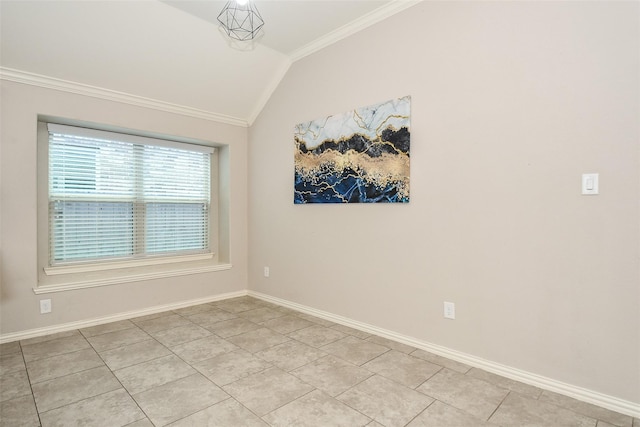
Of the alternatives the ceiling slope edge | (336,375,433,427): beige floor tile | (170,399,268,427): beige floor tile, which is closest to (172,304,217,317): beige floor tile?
(170,399,268,427): beige floor tile

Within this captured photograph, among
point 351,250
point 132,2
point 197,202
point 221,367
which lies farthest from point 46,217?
point 351,250

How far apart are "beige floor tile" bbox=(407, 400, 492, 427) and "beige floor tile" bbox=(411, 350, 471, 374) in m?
0.51

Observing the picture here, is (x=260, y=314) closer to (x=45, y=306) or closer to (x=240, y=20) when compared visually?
(x=45, y=306)

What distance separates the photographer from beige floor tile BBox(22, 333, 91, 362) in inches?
99.2

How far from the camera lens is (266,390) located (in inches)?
80.4

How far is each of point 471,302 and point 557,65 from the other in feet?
5.25

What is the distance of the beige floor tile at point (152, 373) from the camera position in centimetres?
211

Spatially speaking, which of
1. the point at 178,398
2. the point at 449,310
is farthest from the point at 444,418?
the point at 178,398

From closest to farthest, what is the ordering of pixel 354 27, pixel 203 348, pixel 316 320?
pixel 203 348
pixel 354 27
pixel 316 320

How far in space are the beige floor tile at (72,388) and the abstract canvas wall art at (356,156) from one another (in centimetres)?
221

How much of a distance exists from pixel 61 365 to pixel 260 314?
169cm

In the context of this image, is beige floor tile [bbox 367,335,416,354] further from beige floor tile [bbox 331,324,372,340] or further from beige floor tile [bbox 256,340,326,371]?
beige floor tile [bbox 256,340,326,371]

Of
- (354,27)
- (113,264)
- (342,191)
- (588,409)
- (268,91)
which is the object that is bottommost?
(588,409)

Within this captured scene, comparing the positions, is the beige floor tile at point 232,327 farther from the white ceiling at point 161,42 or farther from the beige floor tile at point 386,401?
the white ceiling at point 161,42
